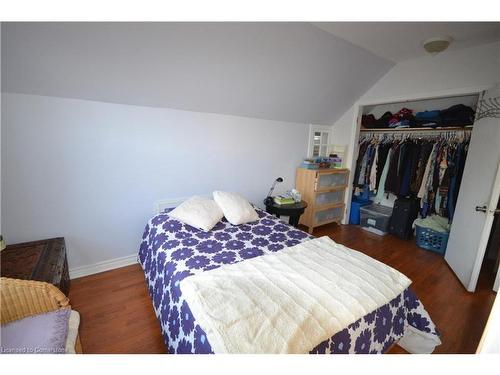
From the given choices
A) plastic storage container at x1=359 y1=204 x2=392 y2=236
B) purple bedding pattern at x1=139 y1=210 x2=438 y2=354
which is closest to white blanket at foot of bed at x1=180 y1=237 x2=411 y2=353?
purple bedding pattern at x1=139 y1=210 x2=438 y2=354

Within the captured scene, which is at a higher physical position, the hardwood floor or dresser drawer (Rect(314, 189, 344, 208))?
dresser drawer (Rect(314, 189, 344, 208))

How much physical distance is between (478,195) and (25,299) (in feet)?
11.3

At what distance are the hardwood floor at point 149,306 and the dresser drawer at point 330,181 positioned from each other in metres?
1.13

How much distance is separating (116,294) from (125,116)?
1.57 metres

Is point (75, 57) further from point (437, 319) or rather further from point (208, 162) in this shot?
point (437, 319)

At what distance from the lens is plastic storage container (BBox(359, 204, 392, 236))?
10.8 ft

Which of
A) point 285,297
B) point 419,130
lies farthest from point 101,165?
point 419,130

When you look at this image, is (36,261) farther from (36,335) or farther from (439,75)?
(439,75)

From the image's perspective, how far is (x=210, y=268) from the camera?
142cm

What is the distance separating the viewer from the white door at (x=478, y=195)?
196cm

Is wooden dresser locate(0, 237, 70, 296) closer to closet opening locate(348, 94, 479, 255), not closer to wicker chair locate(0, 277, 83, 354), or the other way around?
wicker chair locate(0, 277, 83, 354)

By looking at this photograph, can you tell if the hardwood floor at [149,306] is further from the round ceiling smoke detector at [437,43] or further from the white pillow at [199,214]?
the round ceiling smoke detector at [437,43]

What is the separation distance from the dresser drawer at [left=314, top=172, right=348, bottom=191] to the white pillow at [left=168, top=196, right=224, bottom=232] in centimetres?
166
